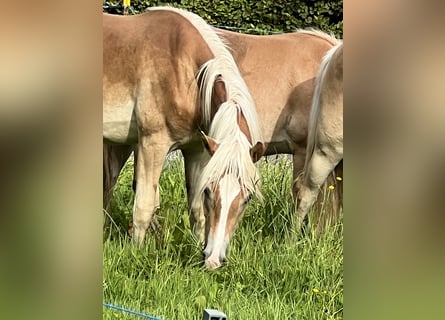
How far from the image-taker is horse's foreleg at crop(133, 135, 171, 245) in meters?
3.83

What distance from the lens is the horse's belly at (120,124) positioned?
3857 millimetres

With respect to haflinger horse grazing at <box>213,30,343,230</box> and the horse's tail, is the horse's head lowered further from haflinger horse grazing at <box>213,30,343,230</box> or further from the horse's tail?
the horse's tail

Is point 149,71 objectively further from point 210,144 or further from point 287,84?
point 287,84

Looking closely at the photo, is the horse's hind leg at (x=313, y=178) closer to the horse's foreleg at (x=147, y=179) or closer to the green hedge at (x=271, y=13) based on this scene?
the green hedge at (x=271, y=13)

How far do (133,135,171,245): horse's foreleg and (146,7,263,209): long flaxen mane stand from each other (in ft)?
0.87

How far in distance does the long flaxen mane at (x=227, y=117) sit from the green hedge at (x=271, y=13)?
7cm

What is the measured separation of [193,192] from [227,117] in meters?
0.42

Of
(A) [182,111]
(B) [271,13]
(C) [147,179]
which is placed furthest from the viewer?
(C) [147,179]

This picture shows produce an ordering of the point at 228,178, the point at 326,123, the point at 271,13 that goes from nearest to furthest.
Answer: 1. the point at 326,123
2. the point at 271,13
3. the point at 228,178

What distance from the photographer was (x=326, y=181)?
345 cm

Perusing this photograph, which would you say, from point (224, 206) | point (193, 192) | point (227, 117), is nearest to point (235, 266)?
point (224, 206)

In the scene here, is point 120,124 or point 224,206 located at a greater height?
point 120,124
